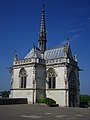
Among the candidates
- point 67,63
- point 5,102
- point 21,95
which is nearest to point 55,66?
point 67,63

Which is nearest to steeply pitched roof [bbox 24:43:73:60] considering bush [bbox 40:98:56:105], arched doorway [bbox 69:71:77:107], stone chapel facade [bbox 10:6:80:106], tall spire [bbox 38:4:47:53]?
stone chapel facade [bbox 10:6:80:106]

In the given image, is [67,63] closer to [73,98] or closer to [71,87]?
[71,87]

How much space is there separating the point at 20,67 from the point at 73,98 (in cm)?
1235

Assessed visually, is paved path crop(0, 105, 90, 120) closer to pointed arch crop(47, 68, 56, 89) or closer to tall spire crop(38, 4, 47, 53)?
pointed arch crop(47, 68, 56, 89)

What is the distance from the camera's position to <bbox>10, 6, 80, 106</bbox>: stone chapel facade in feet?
119

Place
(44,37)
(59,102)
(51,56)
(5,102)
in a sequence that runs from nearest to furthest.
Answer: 1. (5,102)
2. (59,102)
3. (51,56)
4. (44,37)

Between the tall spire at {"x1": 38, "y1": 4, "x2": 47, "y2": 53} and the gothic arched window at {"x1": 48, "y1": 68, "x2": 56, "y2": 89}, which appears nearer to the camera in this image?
the gothic arched window at {"x1": 48, "y1": 68, "x2": 56, "y2": 89}

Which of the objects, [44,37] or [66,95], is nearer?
[66,95]

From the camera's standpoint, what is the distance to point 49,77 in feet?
127

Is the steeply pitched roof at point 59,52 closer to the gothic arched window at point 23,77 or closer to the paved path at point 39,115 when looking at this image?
the gothic arched window at point 23,77

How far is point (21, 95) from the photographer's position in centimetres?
3862

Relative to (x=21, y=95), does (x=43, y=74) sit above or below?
above

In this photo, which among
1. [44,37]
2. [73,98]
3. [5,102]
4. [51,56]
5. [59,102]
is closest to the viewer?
[5,102]

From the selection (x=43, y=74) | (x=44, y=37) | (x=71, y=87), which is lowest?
(x=71, y=87)
